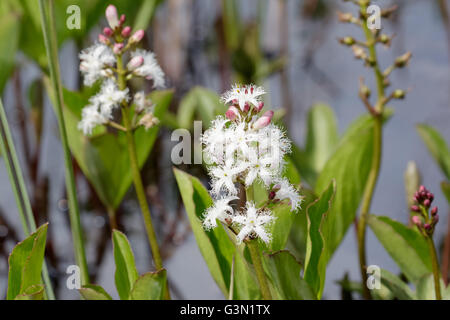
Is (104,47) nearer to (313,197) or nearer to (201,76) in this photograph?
(313,197)

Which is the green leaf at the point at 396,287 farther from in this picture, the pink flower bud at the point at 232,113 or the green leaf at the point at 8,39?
the green leaf at the point at 8,39

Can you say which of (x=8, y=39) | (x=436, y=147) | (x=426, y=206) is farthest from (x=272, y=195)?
(x=8, y=39)

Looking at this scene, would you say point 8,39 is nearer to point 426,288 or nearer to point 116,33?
point 116,33

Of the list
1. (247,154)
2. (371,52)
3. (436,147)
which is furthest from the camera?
(436,147)

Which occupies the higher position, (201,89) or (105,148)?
(201,89)

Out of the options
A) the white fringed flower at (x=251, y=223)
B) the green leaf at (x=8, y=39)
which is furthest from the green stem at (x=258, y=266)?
the green leaf at (x=8, y=39)

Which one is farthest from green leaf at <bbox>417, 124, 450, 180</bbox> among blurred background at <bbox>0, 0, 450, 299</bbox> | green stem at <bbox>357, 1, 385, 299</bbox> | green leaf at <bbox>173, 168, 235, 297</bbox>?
green leaf at <bbox>173, 168, 235, 297</bbox>
